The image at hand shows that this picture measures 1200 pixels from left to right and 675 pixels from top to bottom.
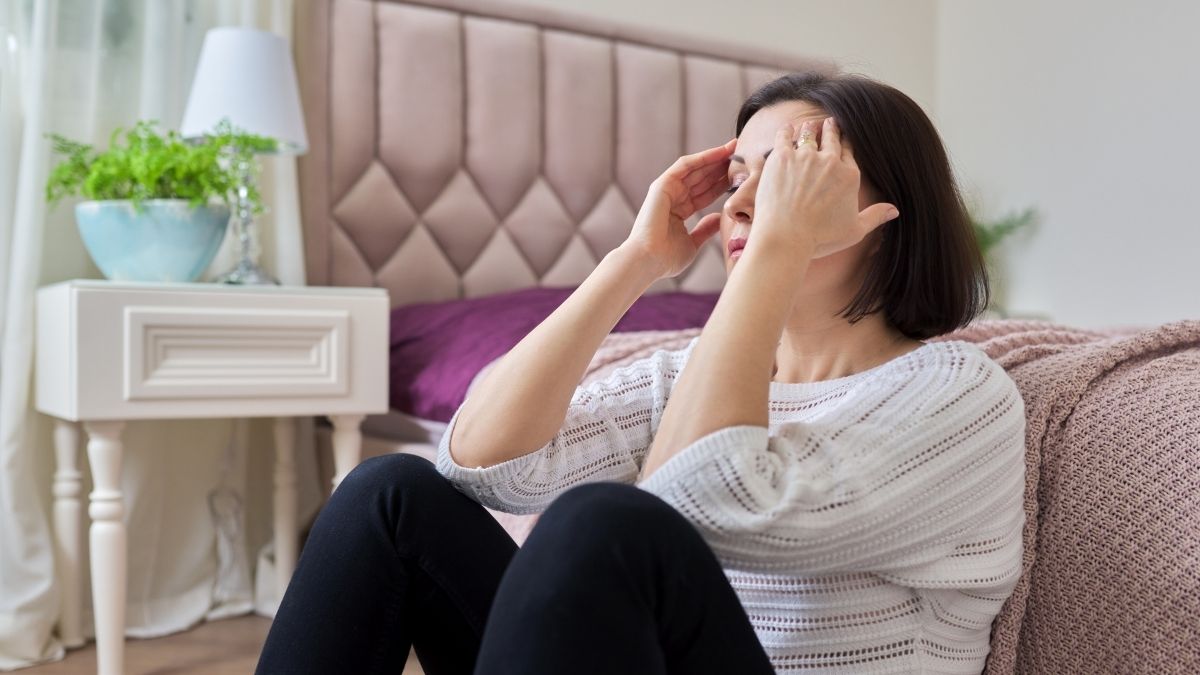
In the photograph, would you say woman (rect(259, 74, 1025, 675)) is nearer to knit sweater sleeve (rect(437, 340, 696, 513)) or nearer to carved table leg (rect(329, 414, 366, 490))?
knit sweater sleeve (rect(437, 340, 696, 513))

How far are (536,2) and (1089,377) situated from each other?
Answer: 2024 mm

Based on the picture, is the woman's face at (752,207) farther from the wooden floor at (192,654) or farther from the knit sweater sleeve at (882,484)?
the wooden floor at (192,654)

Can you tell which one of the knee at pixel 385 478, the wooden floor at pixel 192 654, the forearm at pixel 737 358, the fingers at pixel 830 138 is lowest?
the wooden floor at pixel 192 654

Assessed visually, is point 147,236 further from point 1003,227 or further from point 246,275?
point 1003,227

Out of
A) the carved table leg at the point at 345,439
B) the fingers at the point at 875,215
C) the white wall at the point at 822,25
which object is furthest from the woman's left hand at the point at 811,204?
the white wall at the point at 822,25

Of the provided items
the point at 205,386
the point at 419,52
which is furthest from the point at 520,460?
the point at 419,52

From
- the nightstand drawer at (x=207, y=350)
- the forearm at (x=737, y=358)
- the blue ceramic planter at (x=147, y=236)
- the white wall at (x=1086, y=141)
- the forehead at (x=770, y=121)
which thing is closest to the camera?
the forearm at (x=737, y=358)

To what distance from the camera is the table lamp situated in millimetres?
2088

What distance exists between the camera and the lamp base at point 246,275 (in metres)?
2.09

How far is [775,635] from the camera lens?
3.10ft

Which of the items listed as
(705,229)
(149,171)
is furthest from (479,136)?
(705,229)

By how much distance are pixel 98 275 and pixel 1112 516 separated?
191cm

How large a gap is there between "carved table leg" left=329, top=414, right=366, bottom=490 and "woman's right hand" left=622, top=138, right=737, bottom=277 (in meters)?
1.02

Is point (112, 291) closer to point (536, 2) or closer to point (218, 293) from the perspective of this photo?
point (218, 293)
